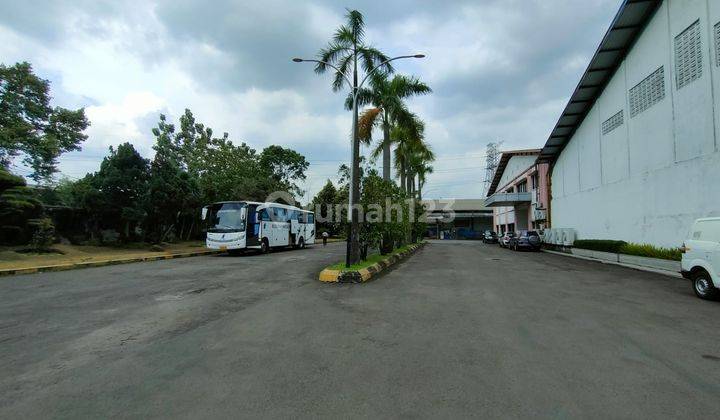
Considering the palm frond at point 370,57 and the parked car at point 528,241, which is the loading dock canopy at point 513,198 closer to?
the parked car at point 528,241

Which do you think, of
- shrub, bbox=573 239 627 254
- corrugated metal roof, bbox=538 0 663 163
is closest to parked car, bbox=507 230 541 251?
shrub, bbox=573 239 627 254

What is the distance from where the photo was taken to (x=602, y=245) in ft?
75.1

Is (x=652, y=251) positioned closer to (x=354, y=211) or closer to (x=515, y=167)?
(x=354, y=211)

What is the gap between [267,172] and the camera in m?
49.1

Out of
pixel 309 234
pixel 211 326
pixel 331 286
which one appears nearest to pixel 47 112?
pixel 309 234

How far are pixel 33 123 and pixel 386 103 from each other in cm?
2270

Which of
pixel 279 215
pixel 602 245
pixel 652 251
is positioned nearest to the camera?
pixel 652 251

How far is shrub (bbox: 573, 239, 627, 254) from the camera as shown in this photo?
21078mm

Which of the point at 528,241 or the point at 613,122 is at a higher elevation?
the point at 613,122

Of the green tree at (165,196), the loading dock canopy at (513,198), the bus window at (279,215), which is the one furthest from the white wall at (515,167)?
the green tree at (165,196)

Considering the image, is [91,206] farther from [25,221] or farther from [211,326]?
[211,326]

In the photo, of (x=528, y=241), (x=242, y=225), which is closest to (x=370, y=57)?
(x=242, y=225)

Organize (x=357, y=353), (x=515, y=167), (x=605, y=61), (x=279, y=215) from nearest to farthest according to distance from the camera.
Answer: (x=357, y=353), (x=605, y=61), (x=279, y=215), (x=515, y=167)

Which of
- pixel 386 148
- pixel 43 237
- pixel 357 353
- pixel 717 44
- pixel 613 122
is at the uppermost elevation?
pixel 717 44
